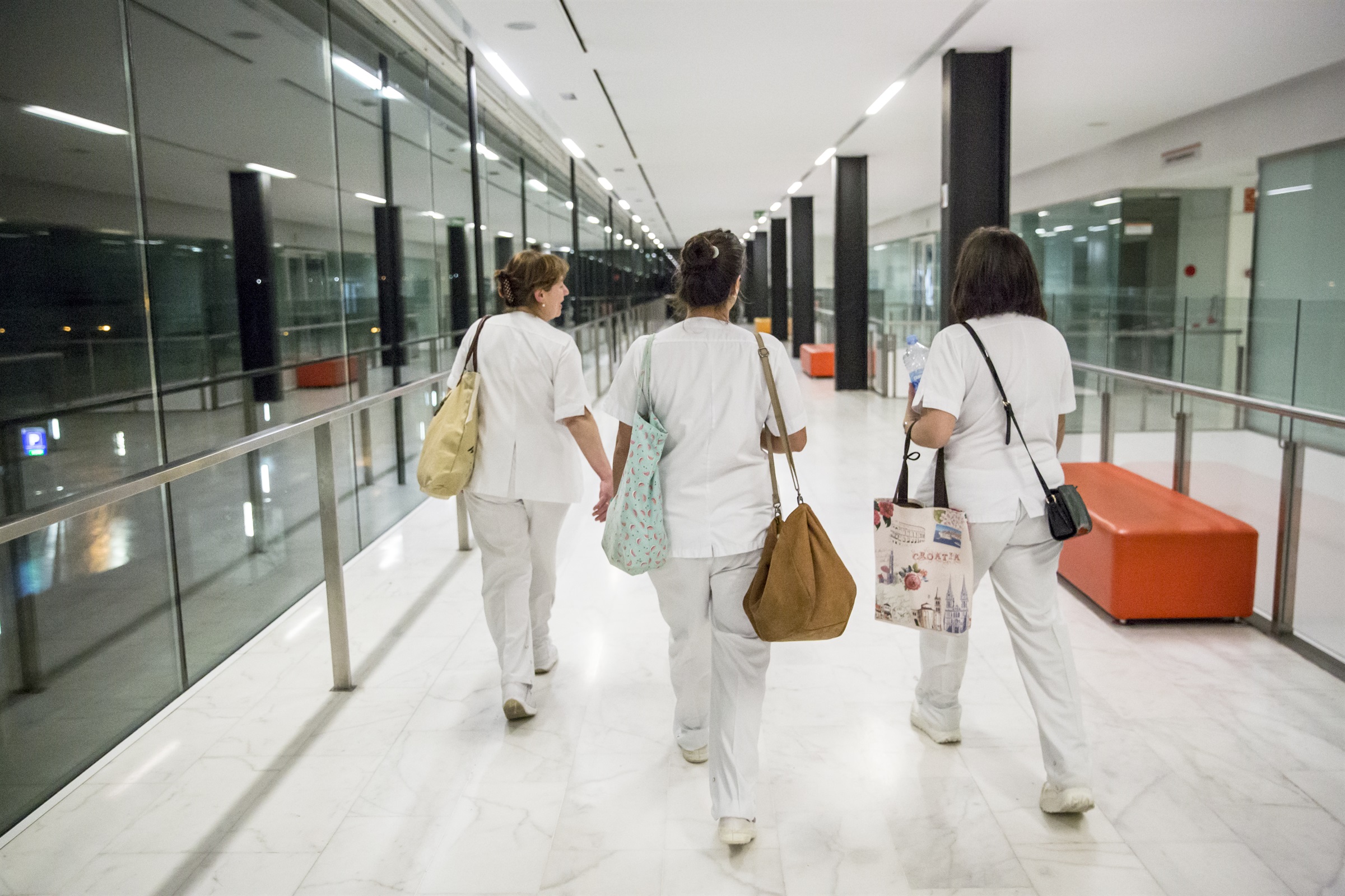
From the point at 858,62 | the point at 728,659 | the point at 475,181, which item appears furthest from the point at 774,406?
the point at 858,62

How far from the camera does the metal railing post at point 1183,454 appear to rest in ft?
16.7

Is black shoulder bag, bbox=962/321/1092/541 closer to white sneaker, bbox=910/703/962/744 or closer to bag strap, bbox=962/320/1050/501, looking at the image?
bag strap, bbox=962/320/1050/501

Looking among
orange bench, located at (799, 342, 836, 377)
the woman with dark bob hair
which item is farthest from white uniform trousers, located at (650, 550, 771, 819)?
orange bench, located at (799, 342, 836, 377)

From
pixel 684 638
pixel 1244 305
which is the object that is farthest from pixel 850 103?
pixel 684 638

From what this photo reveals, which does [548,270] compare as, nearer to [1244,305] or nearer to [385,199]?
[385,199]

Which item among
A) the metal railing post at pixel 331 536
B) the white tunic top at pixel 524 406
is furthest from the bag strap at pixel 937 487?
the metal railing post at pixel 331 536

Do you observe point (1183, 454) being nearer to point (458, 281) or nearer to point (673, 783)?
point (673, 783)

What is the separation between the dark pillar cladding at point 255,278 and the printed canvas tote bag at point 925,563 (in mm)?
3043

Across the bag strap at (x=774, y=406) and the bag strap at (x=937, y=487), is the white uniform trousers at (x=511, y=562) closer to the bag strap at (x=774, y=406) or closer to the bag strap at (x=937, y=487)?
the bag strap at (x=774, y=406)

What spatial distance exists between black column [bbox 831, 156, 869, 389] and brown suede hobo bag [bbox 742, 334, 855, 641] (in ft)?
34.9

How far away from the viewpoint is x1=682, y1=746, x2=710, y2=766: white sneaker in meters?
3.02

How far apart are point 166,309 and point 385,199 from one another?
10.4 ft

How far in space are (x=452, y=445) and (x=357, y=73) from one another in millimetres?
3820

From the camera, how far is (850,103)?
880 cm
